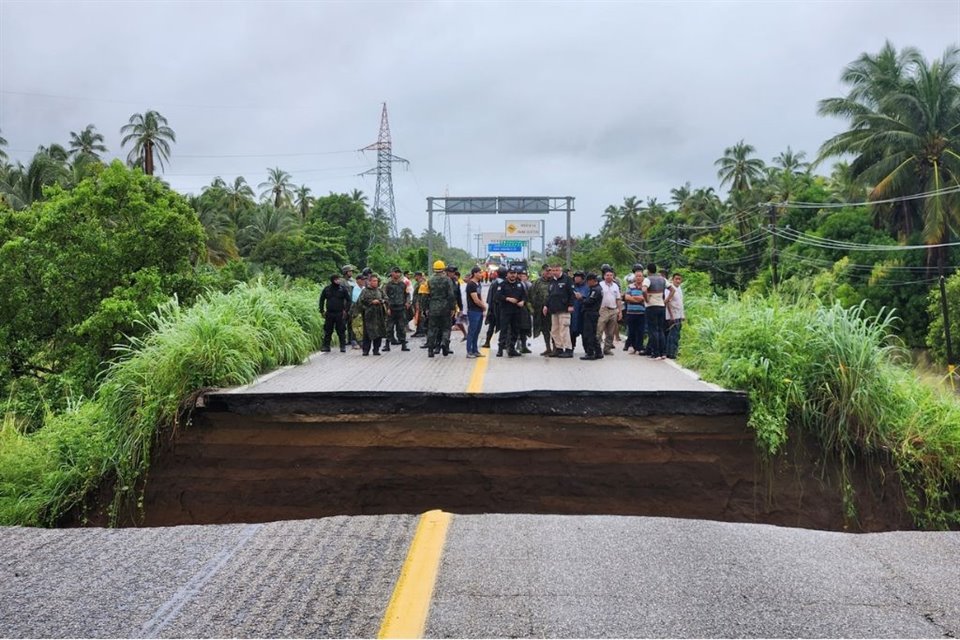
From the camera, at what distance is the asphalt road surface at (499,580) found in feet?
13.4

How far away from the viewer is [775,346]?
9.02 m

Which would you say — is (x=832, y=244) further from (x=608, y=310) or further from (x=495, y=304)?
(x=495, y=304)

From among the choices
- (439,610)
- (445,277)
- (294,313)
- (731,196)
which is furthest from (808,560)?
(731,196)

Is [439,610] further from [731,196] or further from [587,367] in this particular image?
[731,196]

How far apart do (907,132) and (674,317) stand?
2796 centimetres

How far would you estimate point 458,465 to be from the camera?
902cm

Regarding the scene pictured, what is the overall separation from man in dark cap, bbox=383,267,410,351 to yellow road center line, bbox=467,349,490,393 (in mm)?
1993

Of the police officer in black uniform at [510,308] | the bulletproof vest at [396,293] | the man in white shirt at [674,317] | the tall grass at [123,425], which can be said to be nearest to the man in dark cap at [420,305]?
the bulletproof vest at [396,293]

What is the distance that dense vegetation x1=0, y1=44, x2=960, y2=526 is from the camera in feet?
28.1

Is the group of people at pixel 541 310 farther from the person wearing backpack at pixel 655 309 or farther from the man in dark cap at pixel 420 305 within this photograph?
the man in dark cap at pixel 420 305

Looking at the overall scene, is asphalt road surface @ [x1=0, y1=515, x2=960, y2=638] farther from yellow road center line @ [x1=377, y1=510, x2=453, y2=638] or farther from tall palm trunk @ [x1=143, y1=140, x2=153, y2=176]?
tall palm trunk @ [x1=143, y1=140, x2=153, y2=176]

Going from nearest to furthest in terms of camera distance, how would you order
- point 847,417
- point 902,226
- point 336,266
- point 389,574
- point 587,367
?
point 389,574, point 847,417, point 587,367, point 902,226, point 336,266

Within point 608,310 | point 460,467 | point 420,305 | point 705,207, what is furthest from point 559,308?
point 705,207

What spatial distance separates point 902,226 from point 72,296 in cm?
3749
